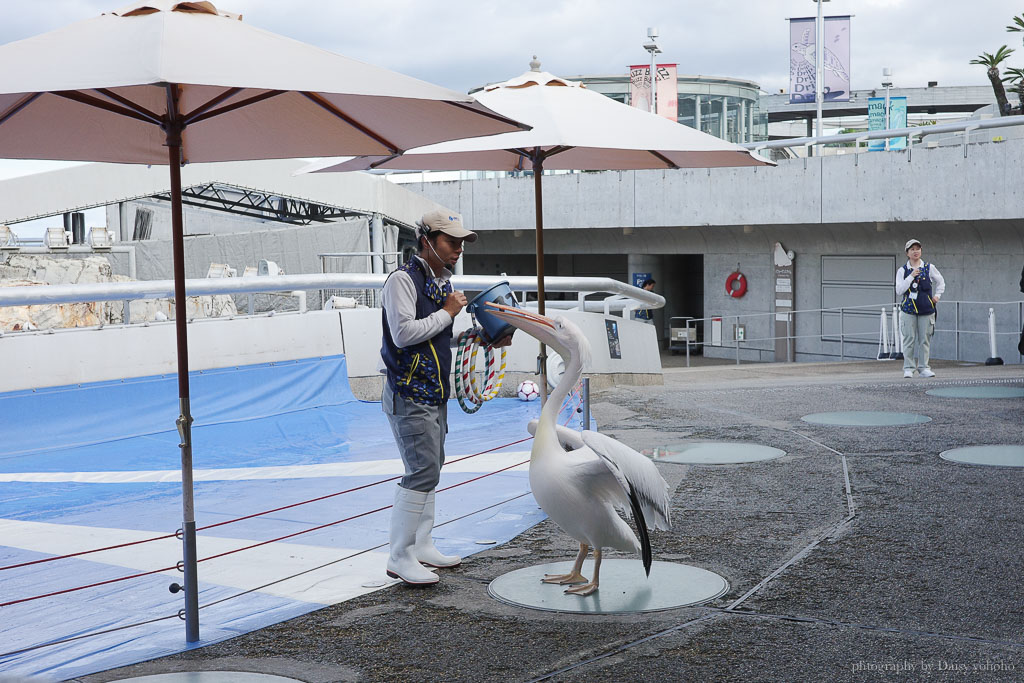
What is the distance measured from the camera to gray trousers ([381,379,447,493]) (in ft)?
16.5

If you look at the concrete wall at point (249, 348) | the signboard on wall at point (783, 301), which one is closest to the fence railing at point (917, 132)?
the signboard on wall at point (783, 301)

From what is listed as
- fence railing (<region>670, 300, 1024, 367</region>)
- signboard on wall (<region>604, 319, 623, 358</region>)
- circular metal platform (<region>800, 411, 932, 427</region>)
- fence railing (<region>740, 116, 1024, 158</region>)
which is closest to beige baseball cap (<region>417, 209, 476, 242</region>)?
circular metal platform (<region>800, 411, 932, 427</region>)

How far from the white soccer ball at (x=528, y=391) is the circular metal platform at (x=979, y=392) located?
4.34 meters

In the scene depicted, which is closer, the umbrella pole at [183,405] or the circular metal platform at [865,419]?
the umbrella pole at [183,405]

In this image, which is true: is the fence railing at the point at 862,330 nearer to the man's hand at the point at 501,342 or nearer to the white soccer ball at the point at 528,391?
the white soccer ball at the point at 528,391

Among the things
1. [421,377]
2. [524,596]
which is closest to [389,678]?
[524,596]

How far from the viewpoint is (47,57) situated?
3.86m

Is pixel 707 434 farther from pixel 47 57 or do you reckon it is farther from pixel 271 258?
pixel 271 258

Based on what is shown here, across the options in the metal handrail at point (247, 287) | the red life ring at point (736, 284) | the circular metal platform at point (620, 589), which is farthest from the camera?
the red life ring at point (736, 284)

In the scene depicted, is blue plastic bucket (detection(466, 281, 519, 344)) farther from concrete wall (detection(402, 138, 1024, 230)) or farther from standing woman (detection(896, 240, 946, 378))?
concrete wall (detection(402, 138, 1024, 230))

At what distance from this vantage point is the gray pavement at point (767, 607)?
386 centimetres

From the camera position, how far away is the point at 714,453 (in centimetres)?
812

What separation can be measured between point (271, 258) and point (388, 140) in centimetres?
1629

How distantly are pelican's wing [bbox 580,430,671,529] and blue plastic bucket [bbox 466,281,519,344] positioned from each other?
2.27 ft
